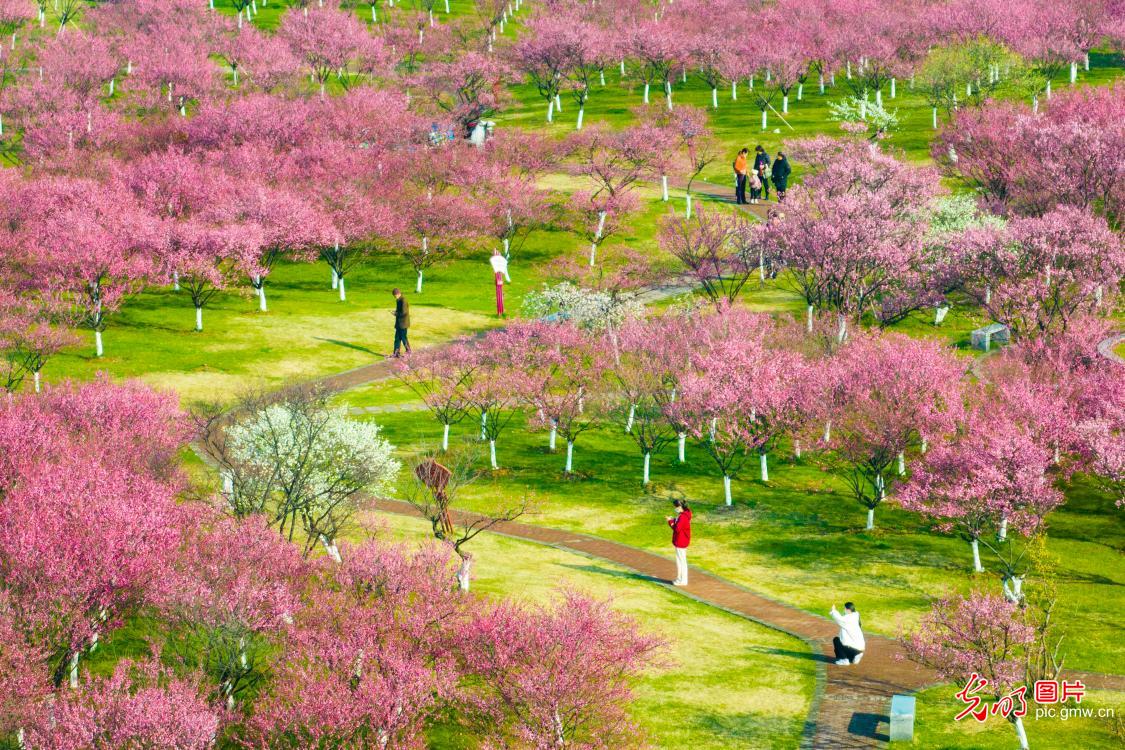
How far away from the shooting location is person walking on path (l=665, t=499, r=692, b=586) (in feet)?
141

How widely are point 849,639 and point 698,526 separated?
13061 millimetres

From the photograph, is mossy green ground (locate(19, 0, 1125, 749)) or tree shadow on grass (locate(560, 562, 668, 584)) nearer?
mossy green ground (locate(19, 0, 1125, 749))

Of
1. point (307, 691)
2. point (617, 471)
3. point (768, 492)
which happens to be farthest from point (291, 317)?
point (307, 691)

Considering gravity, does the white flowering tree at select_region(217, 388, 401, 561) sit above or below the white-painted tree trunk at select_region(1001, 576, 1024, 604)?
above

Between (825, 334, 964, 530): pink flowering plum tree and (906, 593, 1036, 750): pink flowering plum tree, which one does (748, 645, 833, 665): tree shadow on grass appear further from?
(825, 334, 964, 530): pink flowering plum tree

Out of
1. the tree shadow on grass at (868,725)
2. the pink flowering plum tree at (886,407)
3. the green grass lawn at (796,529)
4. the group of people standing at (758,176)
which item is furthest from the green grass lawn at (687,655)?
the group of people standing at (758,176)

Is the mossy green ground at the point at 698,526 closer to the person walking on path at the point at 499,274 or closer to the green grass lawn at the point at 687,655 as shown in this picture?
the green grass lawn at the point at 687,655

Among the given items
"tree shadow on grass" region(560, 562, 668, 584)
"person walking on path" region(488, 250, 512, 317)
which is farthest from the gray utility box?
"person walking on path" region(488, 250, 512, 317)

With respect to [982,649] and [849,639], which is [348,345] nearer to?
[849,639]

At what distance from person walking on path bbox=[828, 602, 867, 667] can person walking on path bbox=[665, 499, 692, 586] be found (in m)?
6.39

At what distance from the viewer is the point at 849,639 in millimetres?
38219

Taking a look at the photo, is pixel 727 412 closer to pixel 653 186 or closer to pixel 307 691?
pixel 307 691

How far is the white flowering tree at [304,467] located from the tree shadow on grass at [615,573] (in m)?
6.86

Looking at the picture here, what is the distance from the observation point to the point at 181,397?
60219 mm
